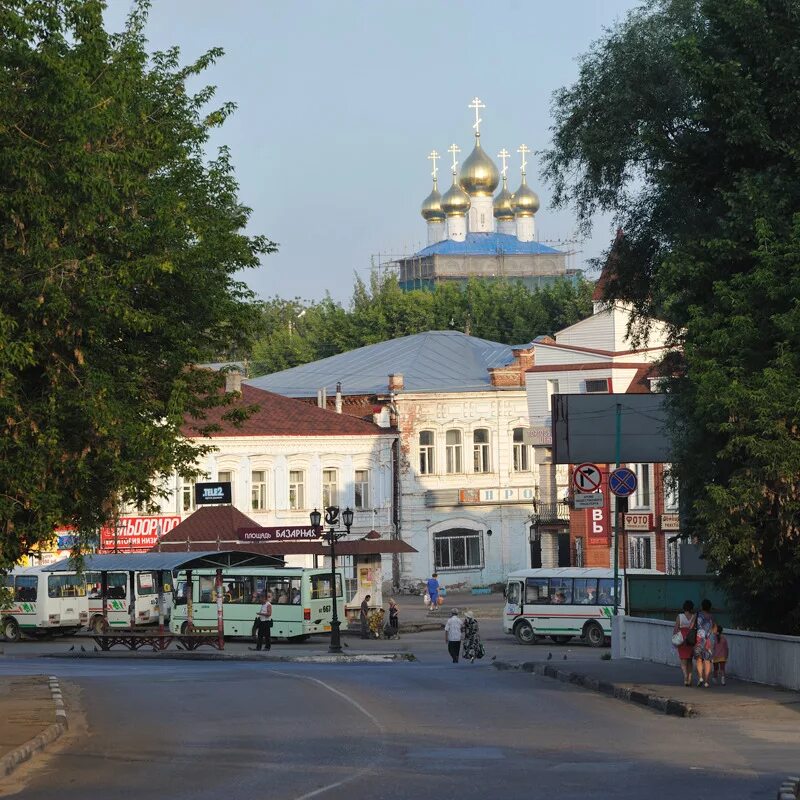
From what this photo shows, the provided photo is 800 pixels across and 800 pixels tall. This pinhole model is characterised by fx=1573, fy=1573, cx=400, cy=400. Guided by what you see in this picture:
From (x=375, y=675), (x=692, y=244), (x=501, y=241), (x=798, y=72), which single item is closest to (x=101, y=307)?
(x=692, y=244)

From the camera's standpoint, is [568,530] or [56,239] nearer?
[56,239]

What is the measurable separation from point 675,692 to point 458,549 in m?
49.8

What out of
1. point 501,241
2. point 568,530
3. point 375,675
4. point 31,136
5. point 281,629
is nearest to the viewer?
point 31,136

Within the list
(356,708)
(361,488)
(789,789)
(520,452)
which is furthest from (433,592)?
(789,789)

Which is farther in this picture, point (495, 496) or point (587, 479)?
point (495, 496)

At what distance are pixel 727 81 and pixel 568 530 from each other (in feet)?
152

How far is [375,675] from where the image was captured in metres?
30.5

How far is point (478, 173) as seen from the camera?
513 feet

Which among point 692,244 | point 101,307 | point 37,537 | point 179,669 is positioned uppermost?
point 692,244

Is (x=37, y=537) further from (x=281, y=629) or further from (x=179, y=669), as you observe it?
(x=281, y=629)

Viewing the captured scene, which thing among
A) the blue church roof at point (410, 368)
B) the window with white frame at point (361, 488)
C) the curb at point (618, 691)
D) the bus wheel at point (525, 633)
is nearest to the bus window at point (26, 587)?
the bus wheel at point (525, 633)

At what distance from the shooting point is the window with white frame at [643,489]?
62.0 metres

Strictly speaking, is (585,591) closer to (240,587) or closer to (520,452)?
(240,587)

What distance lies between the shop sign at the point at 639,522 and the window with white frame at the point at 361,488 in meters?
14.3
